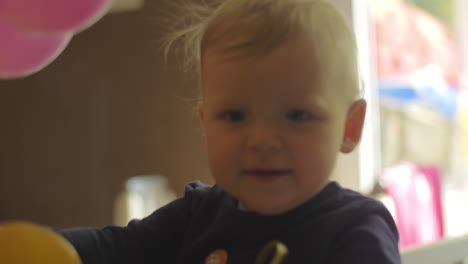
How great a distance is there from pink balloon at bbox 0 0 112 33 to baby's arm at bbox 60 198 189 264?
22cm

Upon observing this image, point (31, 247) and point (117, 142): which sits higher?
point (31, 247)

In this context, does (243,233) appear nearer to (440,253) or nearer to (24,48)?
(24,48)

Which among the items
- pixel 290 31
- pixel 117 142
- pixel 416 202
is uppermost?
pixel 290 31

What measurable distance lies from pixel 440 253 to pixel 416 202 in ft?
1.54

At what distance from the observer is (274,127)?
0.52m

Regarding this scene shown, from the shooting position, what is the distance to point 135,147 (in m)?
1.24

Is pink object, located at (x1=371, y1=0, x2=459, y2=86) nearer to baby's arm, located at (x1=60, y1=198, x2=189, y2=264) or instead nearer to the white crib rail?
the white crib rail

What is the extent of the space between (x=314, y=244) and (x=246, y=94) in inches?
5.9

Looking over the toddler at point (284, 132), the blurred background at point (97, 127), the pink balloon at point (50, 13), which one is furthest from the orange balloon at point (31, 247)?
the blurred background at point (97, 127)

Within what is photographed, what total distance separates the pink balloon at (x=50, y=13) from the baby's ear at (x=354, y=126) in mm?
295

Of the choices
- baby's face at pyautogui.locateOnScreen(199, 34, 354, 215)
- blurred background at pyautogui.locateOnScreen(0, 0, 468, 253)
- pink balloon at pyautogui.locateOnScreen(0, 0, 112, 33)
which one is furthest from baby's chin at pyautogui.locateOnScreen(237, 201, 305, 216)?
blurred background at pyautogui.locateOnScreen(0, 0, 468, 253)

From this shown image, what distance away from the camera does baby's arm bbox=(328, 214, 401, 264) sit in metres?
0.48

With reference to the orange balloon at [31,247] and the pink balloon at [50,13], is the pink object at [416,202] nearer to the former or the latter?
the pink balloon at [50,13]

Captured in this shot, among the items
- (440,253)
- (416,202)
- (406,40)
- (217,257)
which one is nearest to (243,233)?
(217,257)
